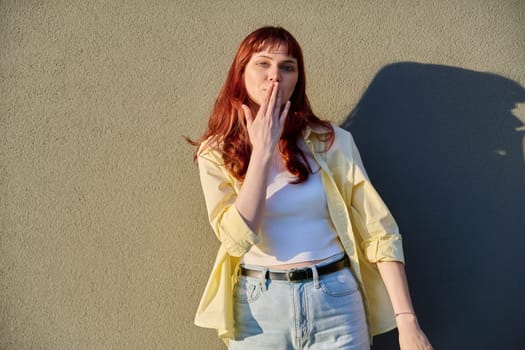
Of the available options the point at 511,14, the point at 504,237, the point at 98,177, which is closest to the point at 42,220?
the point at 98,177

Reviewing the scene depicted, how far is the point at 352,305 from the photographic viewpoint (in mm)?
1754

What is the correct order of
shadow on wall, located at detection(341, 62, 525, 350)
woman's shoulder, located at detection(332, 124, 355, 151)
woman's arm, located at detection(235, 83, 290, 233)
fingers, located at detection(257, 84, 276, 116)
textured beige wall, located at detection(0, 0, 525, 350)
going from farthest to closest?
shadow on wall, located at detection(341, 62, 525, 350), textured beige wall, located at detection(0, 0, 525, 350), woman's shoulder, located at detection(332, 124, 355, 151), fingers, located at detection(257, 84, 276, 116), woman's arm, located at detection(235, 83, 290, 233)

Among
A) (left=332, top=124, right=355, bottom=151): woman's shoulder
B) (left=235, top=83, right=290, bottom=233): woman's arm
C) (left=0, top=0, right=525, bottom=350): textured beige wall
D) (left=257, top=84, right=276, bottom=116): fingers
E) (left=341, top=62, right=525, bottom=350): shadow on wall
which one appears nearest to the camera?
(left=235, top=83, right=290, bottom=233): woman's arm

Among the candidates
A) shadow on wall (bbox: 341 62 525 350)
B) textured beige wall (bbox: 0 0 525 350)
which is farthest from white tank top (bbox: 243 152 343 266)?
shadow on wall (bbox: 341 62 525 350)

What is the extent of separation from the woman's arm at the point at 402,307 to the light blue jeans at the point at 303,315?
0.48ft

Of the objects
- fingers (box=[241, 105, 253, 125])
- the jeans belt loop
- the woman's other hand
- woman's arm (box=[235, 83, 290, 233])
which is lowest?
the woman's other hand

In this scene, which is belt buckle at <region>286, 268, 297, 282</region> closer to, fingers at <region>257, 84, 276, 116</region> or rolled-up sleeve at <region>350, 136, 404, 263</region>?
rolled-up sleeve at <region>350, 136, 404, 263</region>

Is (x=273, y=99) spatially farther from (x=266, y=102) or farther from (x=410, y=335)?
(x=410, y=335)

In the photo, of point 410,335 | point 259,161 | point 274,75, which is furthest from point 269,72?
point 410,335

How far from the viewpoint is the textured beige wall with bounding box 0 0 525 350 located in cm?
222

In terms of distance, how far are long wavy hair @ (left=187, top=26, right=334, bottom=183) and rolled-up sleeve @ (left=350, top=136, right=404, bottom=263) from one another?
0.67 feet

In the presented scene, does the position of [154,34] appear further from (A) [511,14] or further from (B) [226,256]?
(A) [511,14]

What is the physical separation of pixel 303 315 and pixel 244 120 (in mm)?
805

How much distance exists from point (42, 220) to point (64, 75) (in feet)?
2.31
